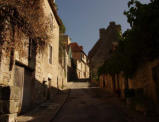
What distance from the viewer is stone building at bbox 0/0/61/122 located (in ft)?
14.9

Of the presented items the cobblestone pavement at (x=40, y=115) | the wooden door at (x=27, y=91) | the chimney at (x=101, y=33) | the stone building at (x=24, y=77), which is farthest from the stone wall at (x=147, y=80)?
the chimney at (x=101, y=33)

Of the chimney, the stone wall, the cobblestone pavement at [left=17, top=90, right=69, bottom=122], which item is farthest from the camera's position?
the chimney

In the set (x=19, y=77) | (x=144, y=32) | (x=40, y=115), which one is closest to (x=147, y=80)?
(x=144, y=32)

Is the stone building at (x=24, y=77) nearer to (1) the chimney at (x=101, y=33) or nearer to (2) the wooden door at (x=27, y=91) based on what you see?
(2) the wooden door at (x=27, y=91)

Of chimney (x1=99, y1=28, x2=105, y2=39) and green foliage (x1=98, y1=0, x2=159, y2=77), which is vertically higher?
chimney (x1=99, y1=28, x2=105, y2=39)

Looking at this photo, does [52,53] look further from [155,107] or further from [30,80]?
[155,107]

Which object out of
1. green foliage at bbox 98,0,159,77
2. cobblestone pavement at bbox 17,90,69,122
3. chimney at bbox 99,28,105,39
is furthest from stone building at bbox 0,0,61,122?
chimney at bbox 99,28,105,39

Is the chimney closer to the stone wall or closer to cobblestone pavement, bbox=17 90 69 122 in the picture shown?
the stone wall

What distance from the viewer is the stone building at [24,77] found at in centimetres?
455

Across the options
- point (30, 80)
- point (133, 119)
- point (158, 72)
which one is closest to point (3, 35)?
point (30, 80)

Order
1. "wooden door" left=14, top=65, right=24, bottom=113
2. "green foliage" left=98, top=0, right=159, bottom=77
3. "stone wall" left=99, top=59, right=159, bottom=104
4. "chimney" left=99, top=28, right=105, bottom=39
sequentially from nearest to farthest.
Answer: "green foliage" left=98, top=0, right=159, bottom=77 < "stone wall" left=99, top=59, right=159, bottom=104 < "wooden door" left=14, top=65, right=24, bottom=113 < "chimney" left=99, top=28, right=105, bottom=39

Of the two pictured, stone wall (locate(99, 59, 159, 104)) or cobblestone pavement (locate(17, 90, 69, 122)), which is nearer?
cobblestone pavement (locate(17, 90, 69, 122))

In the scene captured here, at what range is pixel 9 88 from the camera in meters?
4.55

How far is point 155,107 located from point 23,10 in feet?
20.7
